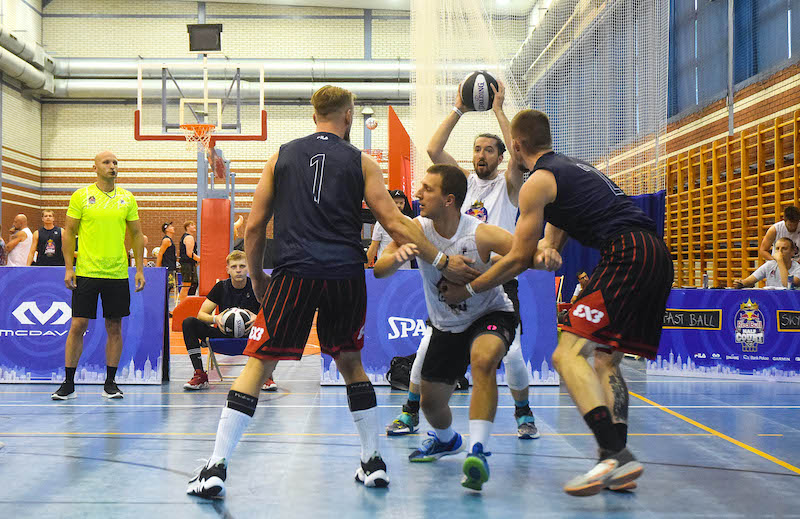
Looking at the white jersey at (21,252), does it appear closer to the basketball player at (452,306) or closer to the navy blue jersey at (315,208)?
the navy blue jersey at (315,208)

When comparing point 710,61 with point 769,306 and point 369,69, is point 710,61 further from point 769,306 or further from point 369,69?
point 369,69

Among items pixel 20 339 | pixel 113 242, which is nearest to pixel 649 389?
pixel 113 242

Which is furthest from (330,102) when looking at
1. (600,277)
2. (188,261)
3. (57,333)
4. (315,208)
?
(188,261)

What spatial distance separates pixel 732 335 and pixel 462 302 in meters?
5.48

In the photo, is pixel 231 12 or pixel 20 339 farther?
pixel 231 12

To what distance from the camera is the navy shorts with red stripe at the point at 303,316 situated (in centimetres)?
353

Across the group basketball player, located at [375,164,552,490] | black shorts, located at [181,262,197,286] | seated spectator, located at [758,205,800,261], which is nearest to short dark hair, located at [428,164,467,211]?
basketball player, located at [375,164,552,490]

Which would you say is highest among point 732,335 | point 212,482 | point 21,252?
point 21,252

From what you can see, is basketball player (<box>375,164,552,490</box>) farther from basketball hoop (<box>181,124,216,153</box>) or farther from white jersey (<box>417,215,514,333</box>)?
basketball hoop (<box>181,124,216,153</box>)

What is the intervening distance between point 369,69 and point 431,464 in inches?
802

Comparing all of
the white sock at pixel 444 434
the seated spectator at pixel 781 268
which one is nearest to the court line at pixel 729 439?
the white sock at pixel 444 434

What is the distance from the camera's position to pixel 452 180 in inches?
151

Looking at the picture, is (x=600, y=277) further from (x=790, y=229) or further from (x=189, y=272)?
(x=189, y=272)

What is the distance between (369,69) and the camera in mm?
23312
